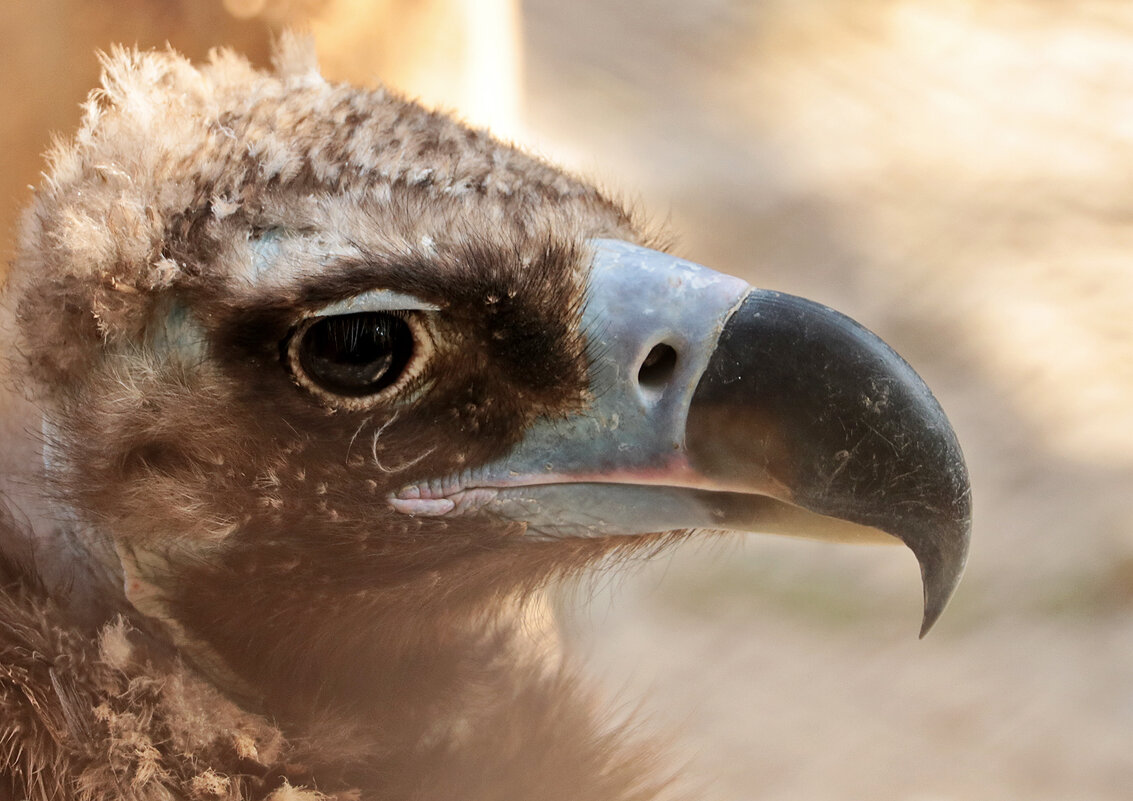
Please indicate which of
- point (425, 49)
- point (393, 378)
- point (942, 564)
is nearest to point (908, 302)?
point (425, 49)

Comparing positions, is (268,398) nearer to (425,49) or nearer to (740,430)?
(740,430)

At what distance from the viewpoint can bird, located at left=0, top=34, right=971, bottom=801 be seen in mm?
999

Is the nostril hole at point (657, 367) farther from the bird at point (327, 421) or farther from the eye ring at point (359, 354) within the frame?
the eye ring at point (359, 354)

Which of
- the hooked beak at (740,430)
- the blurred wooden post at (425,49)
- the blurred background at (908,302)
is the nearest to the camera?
the hooked beak at (740,430)

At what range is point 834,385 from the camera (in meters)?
0.98

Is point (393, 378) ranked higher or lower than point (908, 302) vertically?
lower

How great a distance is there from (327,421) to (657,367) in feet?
0.92

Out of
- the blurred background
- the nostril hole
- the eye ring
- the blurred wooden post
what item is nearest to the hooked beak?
the nostril hole

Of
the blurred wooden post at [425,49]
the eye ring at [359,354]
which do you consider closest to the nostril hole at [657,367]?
the eye ring at [359,354]

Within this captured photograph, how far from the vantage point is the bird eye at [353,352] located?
1010 mm

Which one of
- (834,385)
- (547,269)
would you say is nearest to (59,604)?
(547,269)

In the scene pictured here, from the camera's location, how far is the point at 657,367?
1.03m

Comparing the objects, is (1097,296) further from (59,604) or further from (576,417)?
(59,604)

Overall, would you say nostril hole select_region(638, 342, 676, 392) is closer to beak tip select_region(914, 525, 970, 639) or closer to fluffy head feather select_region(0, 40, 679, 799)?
fluffy head feather select_region(0, 40, 679, 799)
